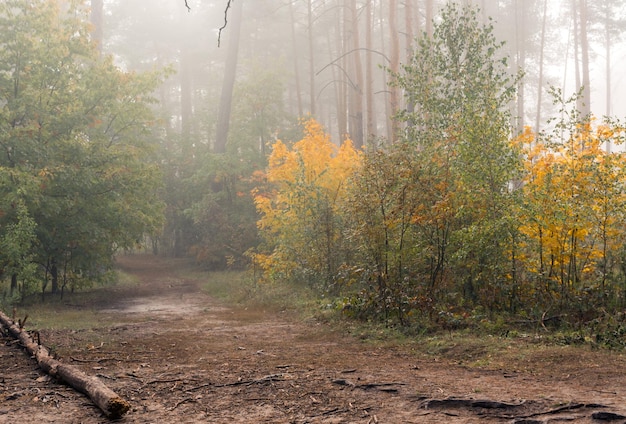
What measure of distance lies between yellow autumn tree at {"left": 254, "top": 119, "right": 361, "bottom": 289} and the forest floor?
167 inches

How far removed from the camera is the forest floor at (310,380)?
499cm

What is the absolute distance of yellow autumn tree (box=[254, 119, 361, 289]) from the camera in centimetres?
1434

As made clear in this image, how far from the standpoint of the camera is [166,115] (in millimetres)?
34969

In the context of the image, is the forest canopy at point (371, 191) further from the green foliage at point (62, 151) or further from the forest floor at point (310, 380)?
the forest floor at point (310, 380)

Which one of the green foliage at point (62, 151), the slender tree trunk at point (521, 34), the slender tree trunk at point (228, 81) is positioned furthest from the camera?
the slender tree trunk at point (521, 34)

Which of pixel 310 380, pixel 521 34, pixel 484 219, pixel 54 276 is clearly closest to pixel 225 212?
pixel 54 276

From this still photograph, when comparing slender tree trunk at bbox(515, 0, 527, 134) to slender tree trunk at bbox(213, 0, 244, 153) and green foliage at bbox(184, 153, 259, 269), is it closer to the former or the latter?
slender tree trunk at bbox(213, 0, 244, 153)

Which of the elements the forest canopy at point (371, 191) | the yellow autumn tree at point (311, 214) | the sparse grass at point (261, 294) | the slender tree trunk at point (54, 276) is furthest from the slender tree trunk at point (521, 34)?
the slender tree trunk at point (54, 276)

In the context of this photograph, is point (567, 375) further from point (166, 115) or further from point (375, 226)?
point (166, 115)

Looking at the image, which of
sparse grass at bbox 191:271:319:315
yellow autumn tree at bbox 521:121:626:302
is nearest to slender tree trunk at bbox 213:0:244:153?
sparse grass at bbox 191:271:319:315

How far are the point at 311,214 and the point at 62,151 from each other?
6.52 meters

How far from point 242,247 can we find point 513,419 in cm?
2002

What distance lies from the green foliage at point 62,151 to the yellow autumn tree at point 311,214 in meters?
3.87

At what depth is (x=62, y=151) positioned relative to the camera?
14969 millimetres
